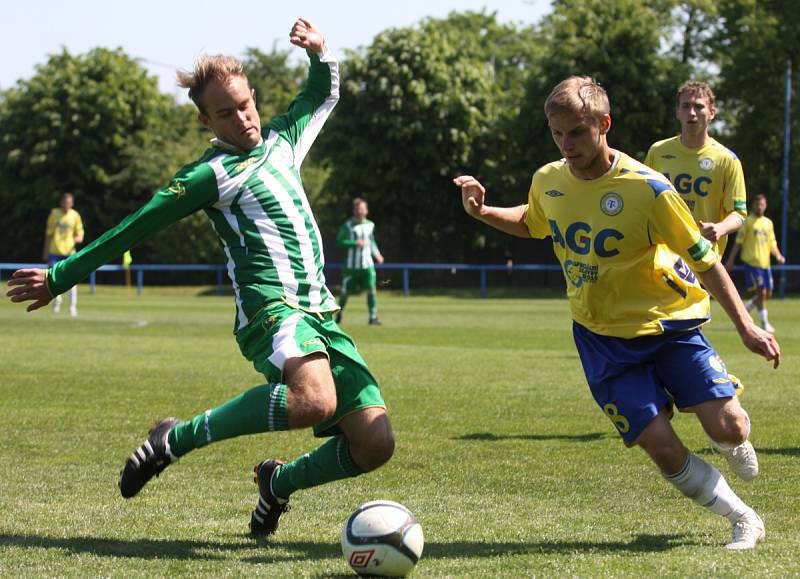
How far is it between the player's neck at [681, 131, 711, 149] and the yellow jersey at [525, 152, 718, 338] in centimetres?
342

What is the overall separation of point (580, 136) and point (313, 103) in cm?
138

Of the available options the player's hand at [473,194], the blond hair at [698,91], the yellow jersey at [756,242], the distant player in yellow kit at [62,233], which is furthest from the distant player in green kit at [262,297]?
the distant player in yellow kit at [62,233]

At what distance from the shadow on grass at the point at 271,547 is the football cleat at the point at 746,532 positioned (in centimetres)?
22

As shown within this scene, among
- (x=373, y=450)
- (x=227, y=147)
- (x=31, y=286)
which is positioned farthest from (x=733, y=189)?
(x=31, y=286)

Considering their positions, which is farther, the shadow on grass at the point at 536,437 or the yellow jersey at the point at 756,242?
the yellow jersey at the point at 756,242

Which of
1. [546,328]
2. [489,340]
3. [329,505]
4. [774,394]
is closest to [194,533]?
[329,505]

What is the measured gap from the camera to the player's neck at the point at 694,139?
8.43 m

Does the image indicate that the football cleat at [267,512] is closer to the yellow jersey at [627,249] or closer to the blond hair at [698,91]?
the yellow jersey at [627,249]

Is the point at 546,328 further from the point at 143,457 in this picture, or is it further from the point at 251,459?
the point at 143,457

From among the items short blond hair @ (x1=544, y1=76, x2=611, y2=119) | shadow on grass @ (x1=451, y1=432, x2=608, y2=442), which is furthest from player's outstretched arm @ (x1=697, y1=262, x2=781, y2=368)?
shadow on grass @ (x1=451, y1=432, x2=608, y2=442)

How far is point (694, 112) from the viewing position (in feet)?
27.4

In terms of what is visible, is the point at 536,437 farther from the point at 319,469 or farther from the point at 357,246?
the point at 357,246

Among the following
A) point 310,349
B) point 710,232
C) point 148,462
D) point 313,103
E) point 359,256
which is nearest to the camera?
point 310,349

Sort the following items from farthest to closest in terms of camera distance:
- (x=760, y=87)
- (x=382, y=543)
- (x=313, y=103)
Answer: (x=760, y=87)
(x=313, y=103)
(x=382, y=543)
